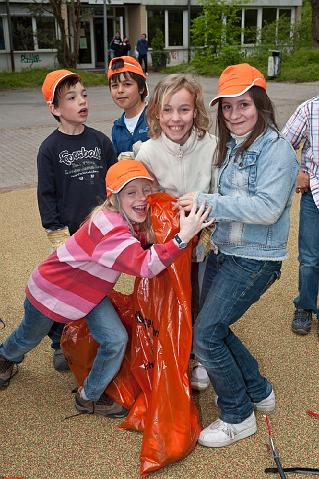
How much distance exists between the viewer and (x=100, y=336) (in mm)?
2562

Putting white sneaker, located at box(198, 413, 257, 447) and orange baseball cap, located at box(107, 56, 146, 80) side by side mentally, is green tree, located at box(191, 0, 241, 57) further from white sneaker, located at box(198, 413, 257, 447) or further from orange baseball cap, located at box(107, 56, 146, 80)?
white sneaker, located at box(198, 413, 257, 447)

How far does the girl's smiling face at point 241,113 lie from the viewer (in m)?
2.23

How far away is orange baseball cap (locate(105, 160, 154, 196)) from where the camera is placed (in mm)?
2277

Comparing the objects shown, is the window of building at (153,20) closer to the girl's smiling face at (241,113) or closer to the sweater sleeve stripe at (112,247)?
the girl's smiling face at (241,113)

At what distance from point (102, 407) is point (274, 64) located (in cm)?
1886

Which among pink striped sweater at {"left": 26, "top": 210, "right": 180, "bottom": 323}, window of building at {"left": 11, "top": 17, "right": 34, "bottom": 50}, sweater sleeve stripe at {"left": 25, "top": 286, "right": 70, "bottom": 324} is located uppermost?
window of building at {"left": 11, "top": 17, "right": 34, "bottom": 50}

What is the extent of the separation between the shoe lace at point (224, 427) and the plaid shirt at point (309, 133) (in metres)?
1.42

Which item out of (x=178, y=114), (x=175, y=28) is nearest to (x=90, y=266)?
(x=178, y=114)

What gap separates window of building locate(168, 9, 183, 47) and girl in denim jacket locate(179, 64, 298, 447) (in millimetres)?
28700

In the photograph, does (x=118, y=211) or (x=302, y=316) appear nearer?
(x=118, y=211)

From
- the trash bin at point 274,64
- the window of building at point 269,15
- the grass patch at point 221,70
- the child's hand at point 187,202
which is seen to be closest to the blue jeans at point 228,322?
the child's hand at point 187,202

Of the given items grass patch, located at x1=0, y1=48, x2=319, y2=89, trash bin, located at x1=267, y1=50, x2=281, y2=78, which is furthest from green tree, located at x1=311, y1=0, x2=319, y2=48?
trash bin, located at x1=267, y1=50, x2=281, y2=78

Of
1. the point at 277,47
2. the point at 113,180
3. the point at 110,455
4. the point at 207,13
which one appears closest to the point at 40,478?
the point at 110,455

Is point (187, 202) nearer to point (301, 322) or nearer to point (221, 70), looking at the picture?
point (301, 322)
